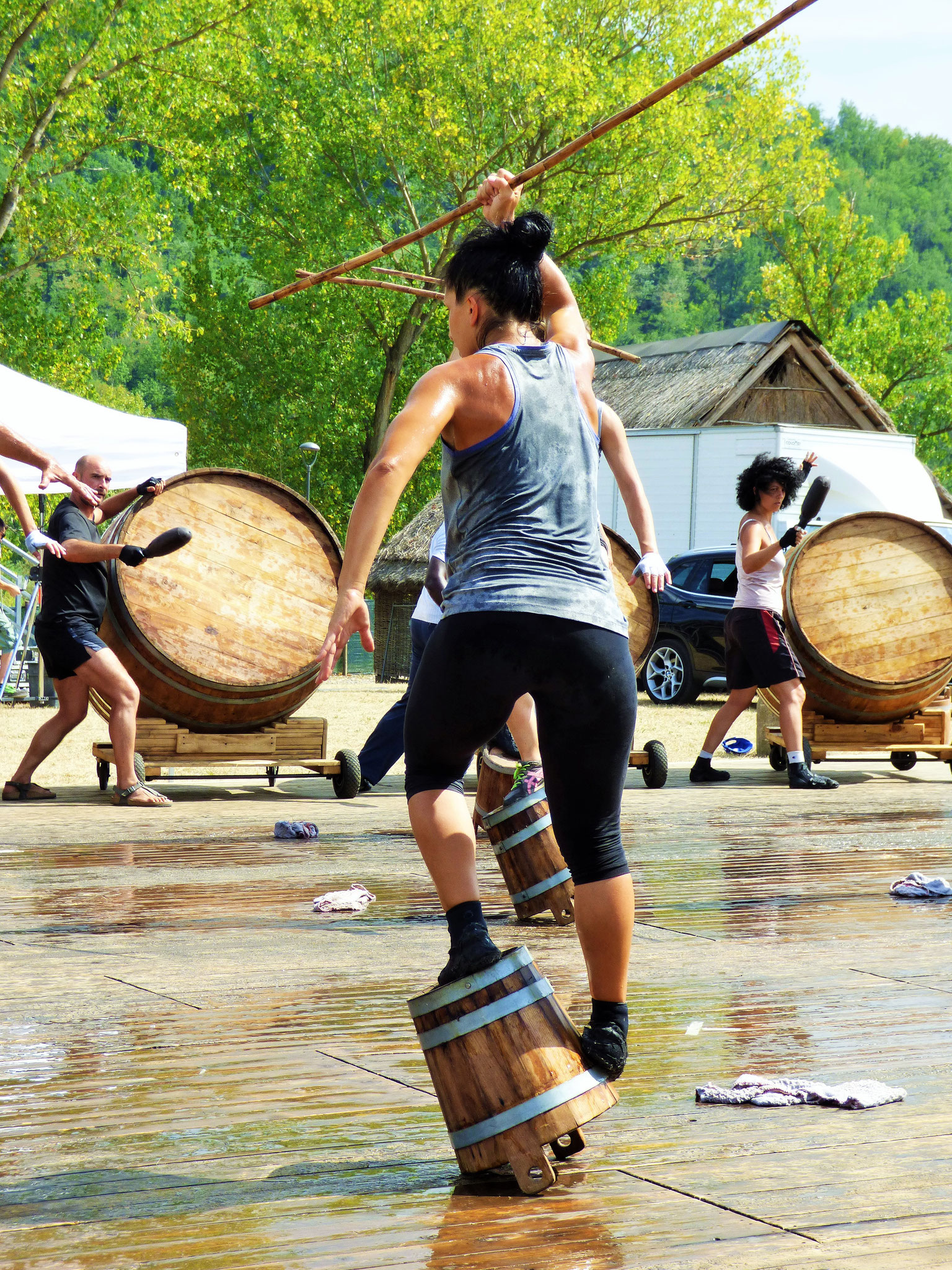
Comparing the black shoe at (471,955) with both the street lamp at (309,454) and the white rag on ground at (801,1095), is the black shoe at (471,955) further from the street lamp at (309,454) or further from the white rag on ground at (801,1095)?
the street lamp at (309,454)

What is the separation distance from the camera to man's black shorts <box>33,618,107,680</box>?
850 cm

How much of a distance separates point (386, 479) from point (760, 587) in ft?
25.6

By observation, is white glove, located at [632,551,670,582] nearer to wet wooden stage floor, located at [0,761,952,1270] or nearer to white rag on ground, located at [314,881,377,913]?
wet wooden stage floor, located at [0,761,952,1270]

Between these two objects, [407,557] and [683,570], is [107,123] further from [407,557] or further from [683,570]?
[683,570]

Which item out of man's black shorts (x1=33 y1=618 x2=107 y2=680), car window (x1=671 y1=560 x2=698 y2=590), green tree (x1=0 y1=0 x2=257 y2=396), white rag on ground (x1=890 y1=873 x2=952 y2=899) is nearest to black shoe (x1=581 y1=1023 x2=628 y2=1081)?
white rag on ground (x1=890 y1=873 x2=952 y2=899)

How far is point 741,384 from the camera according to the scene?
30516 mm

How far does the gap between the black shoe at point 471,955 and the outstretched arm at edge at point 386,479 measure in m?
0.61

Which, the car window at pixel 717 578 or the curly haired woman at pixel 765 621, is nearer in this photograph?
the curly haired woman at pixel 765 621

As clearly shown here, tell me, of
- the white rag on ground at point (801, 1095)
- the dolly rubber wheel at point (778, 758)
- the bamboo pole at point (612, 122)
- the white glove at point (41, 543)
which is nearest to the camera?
the white rag on ground at point (801, 1095)

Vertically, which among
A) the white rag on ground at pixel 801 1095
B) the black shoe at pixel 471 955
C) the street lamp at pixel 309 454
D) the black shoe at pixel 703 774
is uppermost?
the street lamp at pixel 309 454

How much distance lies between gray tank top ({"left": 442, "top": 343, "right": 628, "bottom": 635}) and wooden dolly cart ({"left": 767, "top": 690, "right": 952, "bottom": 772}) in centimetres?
830

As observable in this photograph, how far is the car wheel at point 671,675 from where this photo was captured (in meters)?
19.6

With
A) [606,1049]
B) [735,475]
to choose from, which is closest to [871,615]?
[606,1049]

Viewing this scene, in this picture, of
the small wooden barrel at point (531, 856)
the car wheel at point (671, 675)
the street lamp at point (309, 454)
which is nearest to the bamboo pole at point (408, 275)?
the small wooden barrel at point (531, 856)
